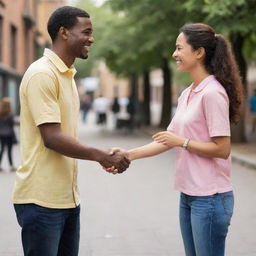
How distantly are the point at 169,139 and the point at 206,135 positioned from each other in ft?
0.68

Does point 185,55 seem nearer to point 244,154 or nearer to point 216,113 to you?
point 216,113

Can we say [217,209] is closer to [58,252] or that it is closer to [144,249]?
[58,252]

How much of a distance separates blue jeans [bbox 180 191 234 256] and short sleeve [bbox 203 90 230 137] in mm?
364

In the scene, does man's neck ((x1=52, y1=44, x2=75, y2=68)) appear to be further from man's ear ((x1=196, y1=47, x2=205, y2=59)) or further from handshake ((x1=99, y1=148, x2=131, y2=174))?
man's ear ((x1=196, y1=47, x2=205, y2=59))

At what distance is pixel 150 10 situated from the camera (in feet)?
63.8

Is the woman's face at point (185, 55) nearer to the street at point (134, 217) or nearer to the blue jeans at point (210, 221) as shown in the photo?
the blue jeans at point (210, 221)

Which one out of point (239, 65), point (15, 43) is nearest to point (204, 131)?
point (239, 65)

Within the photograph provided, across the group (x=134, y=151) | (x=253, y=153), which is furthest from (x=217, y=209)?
→ (x=253, y=153)

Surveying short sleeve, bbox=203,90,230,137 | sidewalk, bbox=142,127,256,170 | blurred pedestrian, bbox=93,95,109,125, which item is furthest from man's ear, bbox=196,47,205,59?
blurred pedestrian, bbox=93,95,109,125

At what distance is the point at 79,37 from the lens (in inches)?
126

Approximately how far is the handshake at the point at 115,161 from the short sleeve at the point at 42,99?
407mm

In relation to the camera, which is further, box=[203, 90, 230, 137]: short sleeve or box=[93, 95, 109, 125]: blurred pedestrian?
box=[93, 95, 109, 125]: blurred pedestrian

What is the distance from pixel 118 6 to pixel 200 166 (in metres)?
16.5

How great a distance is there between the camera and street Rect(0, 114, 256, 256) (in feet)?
20.2
